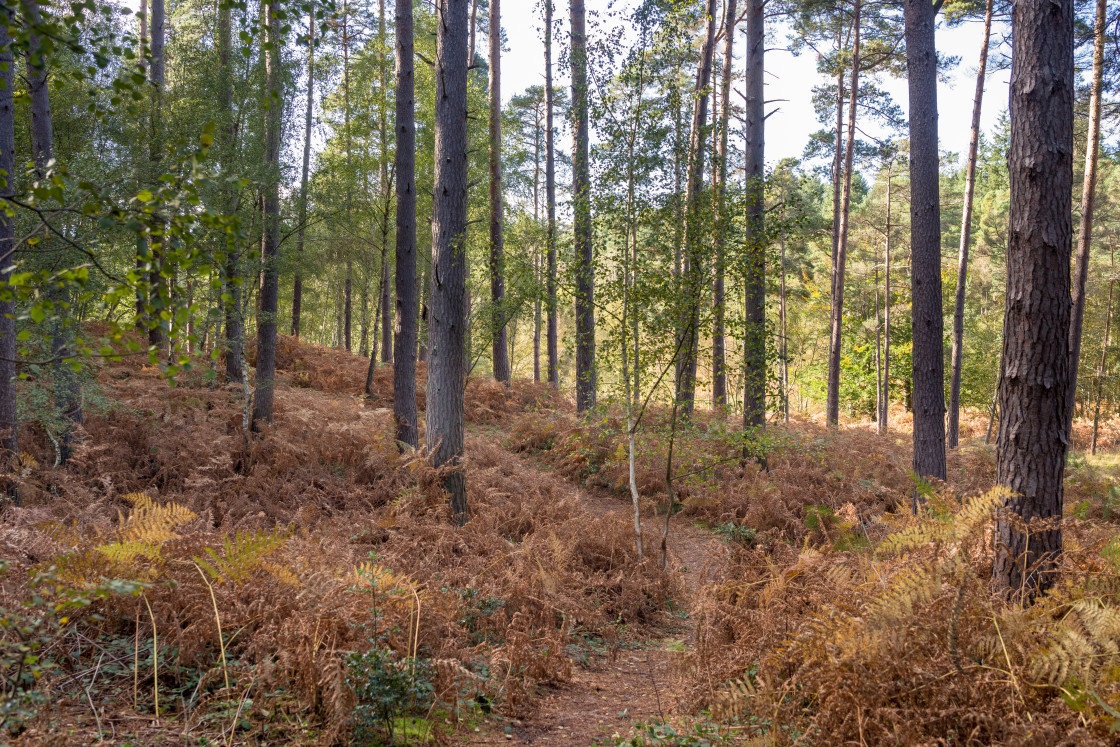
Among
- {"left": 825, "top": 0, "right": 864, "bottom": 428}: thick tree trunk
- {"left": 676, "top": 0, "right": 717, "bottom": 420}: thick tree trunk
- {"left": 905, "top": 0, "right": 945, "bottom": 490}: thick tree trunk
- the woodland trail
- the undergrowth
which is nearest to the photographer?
the undergrowth

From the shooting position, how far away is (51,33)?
2.18 meters

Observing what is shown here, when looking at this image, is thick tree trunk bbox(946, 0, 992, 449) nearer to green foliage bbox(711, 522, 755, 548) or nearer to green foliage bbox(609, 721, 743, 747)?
green foliage bbox(711, 522, 755, 548)

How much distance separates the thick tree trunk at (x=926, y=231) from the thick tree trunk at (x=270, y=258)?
358 inches

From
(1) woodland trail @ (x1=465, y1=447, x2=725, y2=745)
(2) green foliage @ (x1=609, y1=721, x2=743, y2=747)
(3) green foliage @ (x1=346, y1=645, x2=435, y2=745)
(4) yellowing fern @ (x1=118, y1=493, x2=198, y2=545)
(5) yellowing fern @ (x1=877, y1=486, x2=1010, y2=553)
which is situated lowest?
Result: (1) woodland trail @ (x1=465, y1=447, x2=725, y2=745)

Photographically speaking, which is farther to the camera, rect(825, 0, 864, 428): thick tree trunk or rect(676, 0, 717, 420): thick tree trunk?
rect(825, 0, 864, 428): thick tree trunk

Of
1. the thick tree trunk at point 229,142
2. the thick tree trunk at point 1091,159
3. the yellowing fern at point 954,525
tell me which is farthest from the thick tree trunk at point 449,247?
the thick tree trunk at point 1091,159

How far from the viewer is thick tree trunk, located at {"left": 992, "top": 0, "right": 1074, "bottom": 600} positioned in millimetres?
3924

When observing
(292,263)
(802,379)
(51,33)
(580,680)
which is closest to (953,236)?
(802,379)

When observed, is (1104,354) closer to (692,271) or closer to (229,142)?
(692,271)

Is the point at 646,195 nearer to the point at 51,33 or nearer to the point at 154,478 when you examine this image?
the point at 51,33

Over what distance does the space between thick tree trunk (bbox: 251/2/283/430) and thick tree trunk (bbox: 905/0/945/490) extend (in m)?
9.09

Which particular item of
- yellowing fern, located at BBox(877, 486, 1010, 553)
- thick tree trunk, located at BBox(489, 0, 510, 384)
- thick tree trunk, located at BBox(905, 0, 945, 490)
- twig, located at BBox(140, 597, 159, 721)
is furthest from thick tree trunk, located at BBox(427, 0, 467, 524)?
thick tree trunk, located at BBox(489, 0, 510, 384)

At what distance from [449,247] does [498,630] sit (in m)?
4.33

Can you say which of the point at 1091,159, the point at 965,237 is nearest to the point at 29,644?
the point at 1091,159
